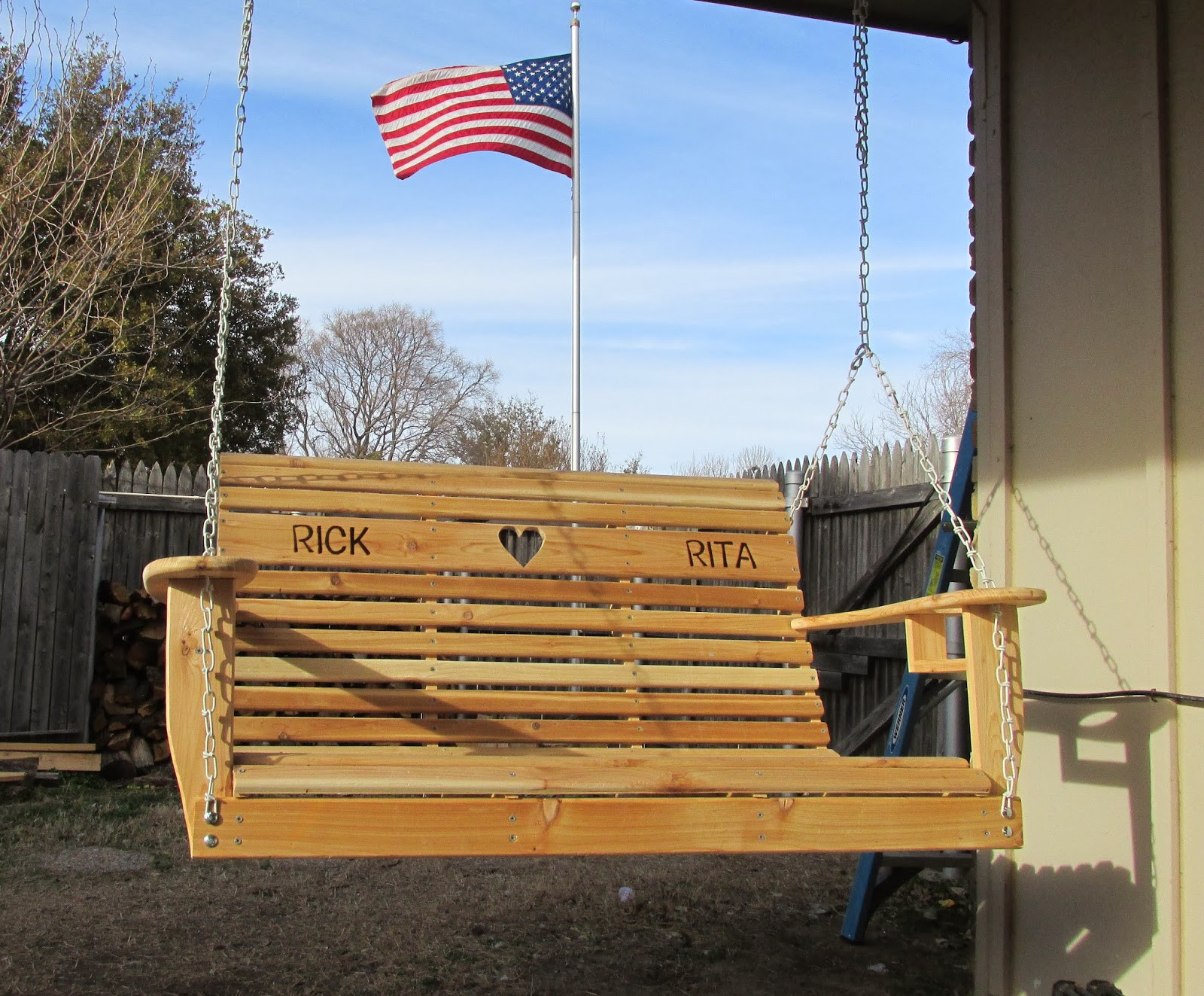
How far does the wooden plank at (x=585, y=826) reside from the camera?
5.81ft

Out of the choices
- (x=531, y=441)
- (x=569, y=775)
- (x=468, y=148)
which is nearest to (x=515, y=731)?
(x=569, y=775)

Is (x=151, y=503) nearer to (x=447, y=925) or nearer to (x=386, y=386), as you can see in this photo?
(x=447, y=925)

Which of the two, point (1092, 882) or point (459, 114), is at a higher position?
point (459, 114)

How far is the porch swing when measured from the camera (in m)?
1.84

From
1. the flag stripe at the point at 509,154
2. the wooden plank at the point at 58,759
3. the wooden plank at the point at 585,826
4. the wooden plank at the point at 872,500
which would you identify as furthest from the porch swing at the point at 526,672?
the flag stripe at the point at 509,154

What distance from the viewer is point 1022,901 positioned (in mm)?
2791

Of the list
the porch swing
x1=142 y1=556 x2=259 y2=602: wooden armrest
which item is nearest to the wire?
the porch swing

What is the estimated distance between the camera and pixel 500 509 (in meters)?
3.22

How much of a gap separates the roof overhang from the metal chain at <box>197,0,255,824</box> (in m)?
1.56

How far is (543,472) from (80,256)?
7.27 m

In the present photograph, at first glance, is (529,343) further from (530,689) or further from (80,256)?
(530,689)

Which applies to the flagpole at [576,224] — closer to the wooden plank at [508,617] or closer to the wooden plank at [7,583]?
the wooden plank at [7,583]

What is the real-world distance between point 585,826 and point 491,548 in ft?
4.63

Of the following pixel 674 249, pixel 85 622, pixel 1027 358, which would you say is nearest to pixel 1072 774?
pixel 1027 358
